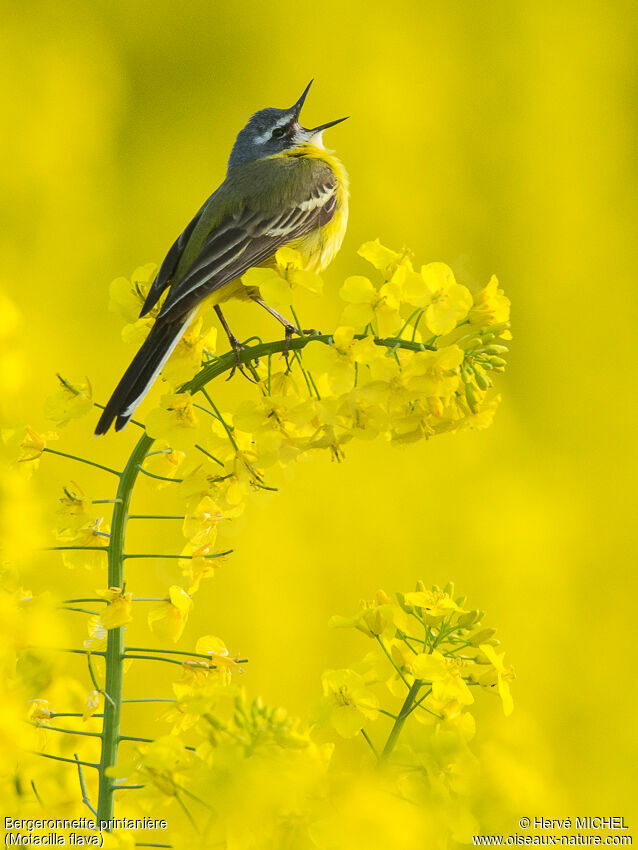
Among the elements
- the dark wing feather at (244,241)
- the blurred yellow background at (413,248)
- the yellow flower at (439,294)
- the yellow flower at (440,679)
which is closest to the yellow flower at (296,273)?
the yellow flower at (439,294)

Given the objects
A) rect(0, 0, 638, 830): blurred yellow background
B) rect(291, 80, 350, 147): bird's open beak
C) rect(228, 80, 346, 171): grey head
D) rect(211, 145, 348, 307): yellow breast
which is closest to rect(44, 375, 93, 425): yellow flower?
rect(211, 145, 348, 307): yellow breast

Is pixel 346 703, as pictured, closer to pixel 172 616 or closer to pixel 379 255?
pixel 172 616

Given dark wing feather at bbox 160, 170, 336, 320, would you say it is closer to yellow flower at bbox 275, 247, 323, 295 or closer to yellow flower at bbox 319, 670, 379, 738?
yellow flower at bbox 275, 247, 323, 295

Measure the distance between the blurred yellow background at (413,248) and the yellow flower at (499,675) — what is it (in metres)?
2.71

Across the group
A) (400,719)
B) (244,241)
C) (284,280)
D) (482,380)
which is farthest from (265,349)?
(244,241)

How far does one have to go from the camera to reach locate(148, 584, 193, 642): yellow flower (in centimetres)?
145

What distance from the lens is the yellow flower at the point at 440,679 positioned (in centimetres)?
127

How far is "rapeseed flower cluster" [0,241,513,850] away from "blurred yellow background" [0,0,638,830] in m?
2.46

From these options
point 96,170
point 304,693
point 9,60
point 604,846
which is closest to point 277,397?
point 604,846

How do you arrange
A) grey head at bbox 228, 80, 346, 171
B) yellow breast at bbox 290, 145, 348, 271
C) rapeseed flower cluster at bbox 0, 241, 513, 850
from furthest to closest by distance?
grey head at bbox 228, 80, 346, 171 < yellow breast at bbox 290, 145, 348, 271 < rapeseed flower cluster at bbox 0, 241, 513, 850

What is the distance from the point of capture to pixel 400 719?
128cm

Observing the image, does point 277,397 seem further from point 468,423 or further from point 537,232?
point 537,232

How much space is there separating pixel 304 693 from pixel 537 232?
3041 mm

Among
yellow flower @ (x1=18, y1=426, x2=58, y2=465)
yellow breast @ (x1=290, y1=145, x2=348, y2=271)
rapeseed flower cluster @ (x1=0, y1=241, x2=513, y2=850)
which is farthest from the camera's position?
yellow breast @ (x1=290, y1=145, x2=348, y2=271)
